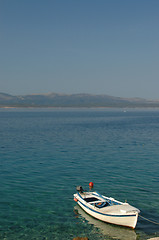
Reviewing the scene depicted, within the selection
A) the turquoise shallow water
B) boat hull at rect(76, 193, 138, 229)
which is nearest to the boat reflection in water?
the turquoise shallow water

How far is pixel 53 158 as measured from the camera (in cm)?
5347

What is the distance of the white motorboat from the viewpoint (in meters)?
24.7

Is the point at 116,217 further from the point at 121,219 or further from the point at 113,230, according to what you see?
the point at 113,230

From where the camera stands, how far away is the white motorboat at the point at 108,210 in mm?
24656

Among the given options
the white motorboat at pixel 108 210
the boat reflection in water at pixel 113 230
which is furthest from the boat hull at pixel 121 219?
the boat reflection in water at pixel 113 230

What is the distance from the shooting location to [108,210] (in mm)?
26000

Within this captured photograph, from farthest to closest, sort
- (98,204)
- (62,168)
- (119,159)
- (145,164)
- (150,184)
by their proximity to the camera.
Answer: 1. (119,159)
2. (145,164)
3. (62,168)
4. (150,184)
5. (98,204)

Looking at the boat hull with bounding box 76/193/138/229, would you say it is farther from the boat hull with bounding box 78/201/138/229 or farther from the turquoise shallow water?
the turquoise shallow water

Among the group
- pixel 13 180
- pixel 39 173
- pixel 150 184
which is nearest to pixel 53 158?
pixel 39 173

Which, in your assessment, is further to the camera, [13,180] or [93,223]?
[13,180]

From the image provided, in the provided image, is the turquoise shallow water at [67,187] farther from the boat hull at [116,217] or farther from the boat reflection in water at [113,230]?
the boat hull at [116,217]

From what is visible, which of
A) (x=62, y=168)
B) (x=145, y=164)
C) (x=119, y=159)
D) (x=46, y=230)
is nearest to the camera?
(x=46, y=230)

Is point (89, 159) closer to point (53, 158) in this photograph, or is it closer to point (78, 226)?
point (53, 158)

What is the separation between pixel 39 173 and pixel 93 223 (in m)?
18.2
